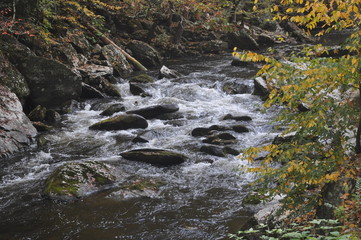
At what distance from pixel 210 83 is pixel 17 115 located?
8.35 meters

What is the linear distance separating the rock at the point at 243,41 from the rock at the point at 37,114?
14241mm

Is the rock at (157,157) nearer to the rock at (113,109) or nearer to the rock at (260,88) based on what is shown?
the rock at (113,109)

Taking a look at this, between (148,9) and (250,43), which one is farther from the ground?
(148,9)

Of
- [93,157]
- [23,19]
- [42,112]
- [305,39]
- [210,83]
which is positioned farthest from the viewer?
[305,39]

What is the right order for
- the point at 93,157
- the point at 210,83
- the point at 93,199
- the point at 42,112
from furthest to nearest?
the point at 210,83
the point at 42,112
the point at 93,157
the point at 93,199

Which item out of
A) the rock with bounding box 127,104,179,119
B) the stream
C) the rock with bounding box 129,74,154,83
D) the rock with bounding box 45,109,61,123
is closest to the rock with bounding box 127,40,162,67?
the rock with bounding box 129,74,154,83

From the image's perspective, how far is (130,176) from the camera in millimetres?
7809

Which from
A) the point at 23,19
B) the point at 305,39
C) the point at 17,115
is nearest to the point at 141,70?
the point at 23,19

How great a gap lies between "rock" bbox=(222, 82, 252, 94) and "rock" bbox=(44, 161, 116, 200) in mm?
8104

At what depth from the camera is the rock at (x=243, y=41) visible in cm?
2233

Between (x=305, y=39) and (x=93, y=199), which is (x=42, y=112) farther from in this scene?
(x=305, y=39)

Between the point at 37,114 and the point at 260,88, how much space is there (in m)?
8.14

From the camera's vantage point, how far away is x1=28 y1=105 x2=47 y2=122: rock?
11312 millimetres

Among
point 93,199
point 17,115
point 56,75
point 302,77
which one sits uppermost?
point 302,77
